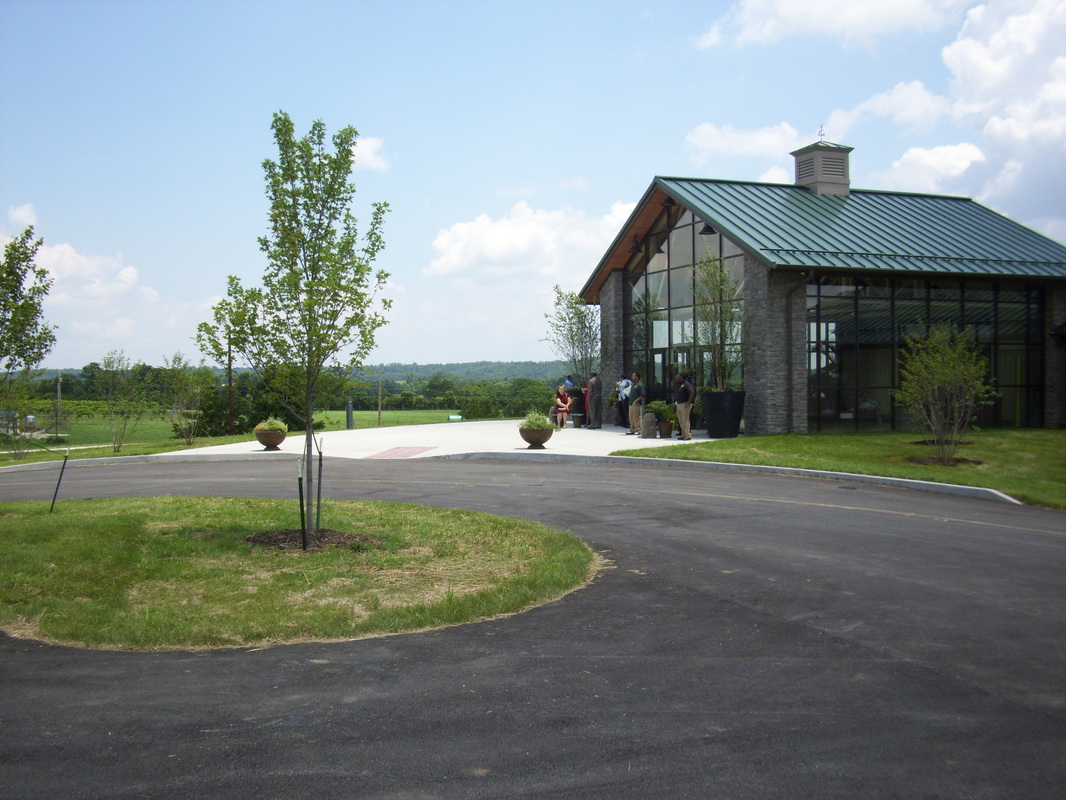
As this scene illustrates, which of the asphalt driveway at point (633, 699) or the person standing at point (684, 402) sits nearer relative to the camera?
the asphalt driveway at point (633, 699)

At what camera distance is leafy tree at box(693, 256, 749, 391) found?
74.2 feet

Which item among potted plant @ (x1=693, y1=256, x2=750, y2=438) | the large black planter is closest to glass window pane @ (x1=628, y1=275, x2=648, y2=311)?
potted plant @ (x1=693, y1=256, x2=750, y2=438)

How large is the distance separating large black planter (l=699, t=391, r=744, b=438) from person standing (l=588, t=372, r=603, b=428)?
5149 mm

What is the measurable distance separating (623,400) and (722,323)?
5426 mm

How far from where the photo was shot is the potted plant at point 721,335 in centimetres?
2214

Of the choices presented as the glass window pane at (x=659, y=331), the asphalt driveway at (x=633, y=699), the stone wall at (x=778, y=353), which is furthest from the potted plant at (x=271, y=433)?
the asphalt driveway at (x=633, y=699)

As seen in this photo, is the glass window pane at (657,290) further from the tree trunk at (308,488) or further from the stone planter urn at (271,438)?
the tree trunk at (308,488)

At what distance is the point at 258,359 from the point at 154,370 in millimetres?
20635

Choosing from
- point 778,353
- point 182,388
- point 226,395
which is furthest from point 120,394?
point 778,353

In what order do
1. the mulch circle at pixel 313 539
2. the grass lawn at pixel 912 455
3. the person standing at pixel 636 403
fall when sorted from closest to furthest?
the mulch circle at pixel 313 539 → the grass lawn at pixel 912 455 → the person standing at pixel 636 403

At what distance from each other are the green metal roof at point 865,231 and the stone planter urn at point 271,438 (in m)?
12.9

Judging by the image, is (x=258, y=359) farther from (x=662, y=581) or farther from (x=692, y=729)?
(x=692, y=729)

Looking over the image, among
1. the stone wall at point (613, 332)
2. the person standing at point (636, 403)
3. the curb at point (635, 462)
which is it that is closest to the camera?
the curb at point (635, 462)

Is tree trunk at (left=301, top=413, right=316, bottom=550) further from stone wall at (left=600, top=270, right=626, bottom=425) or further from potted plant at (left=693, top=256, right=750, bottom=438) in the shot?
stone wall at (left=600, top=270, right=626, bottom=425)
